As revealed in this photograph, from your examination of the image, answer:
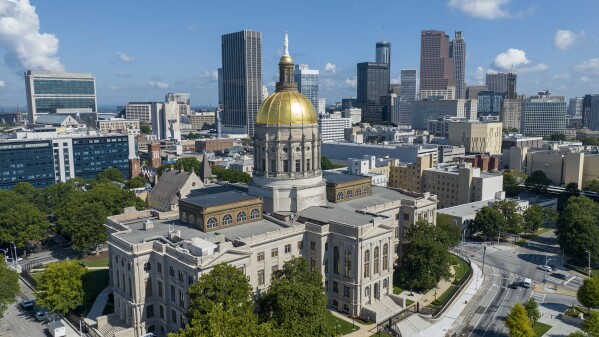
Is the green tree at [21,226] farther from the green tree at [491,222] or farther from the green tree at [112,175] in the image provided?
the green tree at [491,222]

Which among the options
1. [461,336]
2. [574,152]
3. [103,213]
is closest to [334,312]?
[461,336]

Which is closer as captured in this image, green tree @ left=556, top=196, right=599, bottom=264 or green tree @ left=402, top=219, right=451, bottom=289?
green tree @ left=402, top=219, right=451, bottom=289

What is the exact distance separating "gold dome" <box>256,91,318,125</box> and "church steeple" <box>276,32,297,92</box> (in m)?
1.65

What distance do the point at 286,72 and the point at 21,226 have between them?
224ft

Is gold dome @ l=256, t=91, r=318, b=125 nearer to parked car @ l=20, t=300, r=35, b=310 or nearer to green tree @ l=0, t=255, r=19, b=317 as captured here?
green tree @ l=0, t=255, r=19, b=317

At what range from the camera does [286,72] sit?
297ft

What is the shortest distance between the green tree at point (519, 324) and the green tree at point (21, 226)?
320ft

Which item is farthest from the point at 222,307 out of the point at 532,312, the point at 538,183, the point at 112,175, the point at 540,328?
the point at 538,183

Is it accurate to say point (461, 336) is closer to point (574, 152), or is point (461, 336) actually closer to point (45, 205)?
point (45, 205)

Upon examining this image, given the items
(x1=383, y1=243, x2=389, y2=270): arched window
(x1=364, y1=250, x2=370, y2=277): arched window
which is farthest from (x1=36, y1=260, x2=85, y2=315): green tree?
(x1=383, y1=243, x2=389, y2=270): arched window

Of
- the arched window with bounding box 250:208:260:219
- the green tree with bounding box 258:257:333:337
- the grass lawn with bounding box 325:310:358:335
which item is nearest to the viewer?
the green tree with bounding box 258:257:333:337

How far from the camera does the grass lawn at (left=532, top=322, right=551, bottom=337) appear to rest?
2814 inches

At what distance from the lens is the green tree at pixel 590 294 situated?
7356 centimetres

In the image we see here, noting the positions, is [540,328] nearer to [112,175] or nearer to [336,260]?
[336,260]
